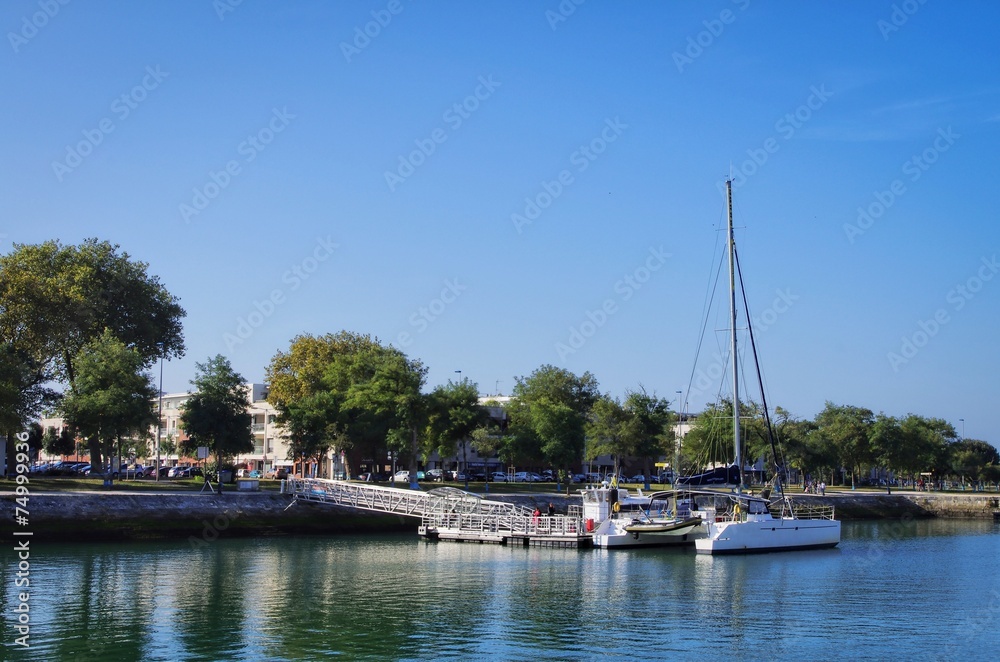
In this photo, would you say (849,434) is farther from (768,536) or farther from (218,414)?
(218,414)

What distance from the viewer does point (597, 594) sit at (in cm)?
3728

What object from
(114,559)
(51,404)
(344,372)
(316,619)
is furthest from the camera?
(344,372)

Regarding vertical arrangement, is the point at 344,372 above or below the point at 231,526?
above

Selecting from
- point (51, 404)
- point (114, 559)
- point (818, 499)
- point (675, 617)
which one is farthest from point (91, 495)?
point (818, 499)

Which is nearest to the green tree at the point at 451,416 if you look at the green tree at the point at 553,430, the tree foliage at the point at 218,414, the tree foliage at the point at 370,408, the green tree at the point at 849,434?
the tree foliage at the point at 370,408

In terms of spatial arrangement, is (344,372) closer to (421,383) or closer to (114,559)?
(421,383)

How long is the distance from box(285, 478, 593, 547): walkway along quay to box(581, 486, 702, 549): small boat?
1102 mm

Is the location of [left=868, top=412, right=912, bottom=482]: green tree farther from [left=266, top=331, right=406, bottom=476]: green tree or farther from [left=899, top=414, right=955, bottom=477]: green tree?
[left=266, top=331, right=406, bottom=476]: green tree

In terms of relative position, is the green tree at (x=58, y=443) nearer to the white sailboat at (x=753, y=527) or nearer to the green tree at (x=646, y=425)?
the green tree at (x=646, y=425)

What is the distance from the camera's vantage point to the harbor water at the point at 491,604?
→ 27000mm

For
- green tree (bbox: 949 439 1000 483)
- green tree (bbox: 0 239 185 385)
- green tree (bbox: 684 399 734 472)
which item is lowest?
green tree (bbox: 949 439 1000 483)

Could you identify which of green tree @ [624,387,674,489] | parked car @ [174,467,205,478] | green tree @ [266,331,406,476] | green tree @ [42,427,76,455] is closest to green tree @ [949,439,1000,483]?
green tree @ [624,387,674,489]

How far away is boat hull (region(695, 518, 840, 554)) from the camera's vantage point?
172 feet

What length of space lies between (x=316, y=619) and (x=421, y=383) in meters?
54.6
